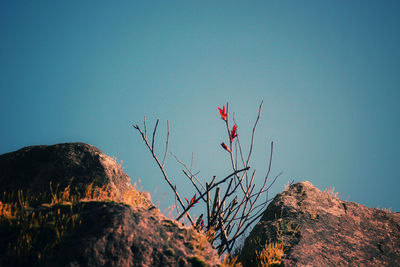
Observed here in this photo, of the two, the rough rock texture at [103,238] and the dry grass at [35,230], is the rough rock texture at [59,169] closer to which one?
the dry grass at [35,230]

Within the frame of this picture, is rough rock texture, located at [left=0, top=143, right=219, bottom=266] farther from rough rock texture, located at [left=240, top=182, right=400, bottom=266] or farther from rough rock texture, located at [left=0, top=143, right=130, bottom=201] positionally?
rough rock texture, located at [left=240, top=182, right=400, bottom=266]

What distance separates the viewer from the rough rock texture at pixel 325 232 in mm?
3990

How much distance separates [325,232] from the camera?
14.4 feet

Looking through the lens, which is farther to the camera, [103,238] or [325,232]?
[325,232]

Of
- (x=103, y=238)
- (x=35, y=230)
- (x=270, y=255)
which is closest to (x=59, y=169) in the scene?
(x=35, y=230)

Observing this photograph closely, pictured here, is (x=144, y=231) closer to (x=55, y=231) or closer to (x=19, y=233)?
(x=55, y=231)

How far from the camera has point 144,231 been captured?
96.6 inches

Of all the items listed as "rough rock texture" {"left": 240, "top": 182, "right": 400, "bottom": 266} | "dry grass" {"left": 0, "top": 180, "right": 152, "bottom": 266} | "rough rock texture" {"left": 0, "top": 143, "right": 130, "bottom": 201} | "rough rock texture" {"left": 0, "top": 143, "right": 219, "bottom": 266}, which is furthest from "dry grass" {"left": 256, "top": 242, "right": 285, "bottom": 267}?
"dry grass" {"left": 0, "top": 180, "right": 152, "bottom": 266}

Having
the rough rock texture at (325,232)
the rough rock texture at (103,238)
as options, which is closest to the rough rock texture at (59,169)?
the rough rock texture at (103,238)

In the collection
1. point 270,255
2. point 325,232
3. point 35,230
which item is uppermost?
point 325,232

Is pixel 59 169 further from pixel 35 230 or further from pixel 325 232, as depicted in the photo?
pixel 325 232

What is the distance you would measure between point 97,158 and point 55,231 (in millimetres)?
1508

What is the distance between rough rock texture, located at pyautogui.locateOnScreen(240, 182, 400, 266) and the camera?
3990 millimetres

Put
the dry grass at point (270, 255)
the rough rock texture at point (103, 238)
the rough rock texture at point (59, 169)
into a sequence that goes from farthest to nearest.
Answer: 1. the dry grass at point (270, 255)
2. the rough rock texture at point (59, 169)
3. the rough rock texture at point (103, 238)
